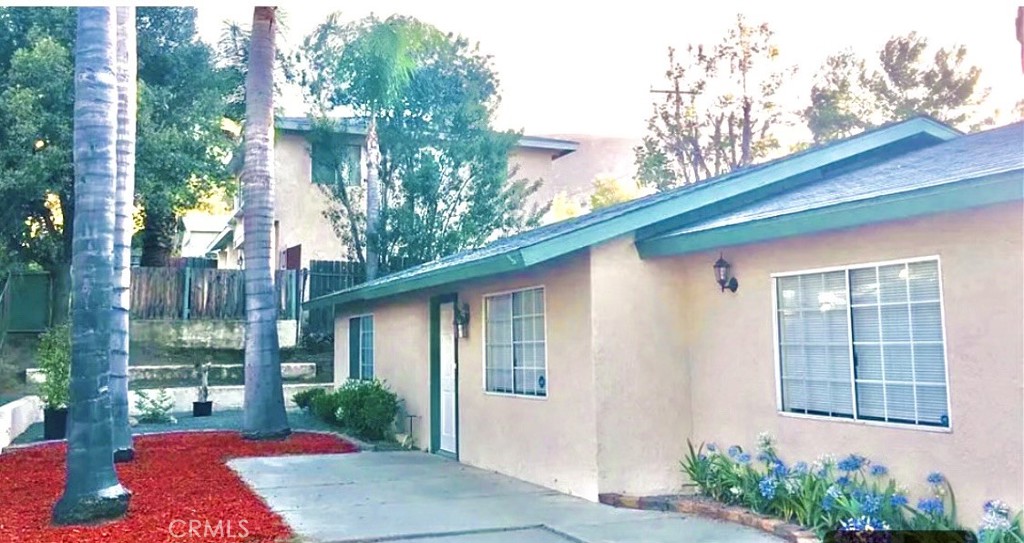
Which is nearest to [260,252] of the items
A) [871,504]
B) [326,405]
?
[326,405]

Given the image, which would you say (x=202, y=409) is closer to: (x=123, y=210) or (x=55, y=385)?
(x=55, y=385)

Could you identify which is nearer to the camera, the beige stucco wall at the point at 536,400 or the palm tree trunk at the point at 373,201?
the beige stucco wall at the point at 536,400

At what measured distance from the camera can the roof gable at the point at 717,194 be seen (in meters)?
7.32

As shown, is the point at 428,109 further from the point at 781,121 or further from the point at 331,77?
the point at 781,121

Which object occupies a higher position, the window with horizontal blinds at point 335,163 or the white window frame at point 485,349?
the window with horizontal blinds at point 335,163

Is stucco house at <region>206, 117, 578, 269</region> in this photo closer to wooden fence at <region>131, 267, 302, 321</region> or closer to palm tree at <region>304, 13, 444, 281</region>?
palm tree at <region>304, 13, 444, 281</region>

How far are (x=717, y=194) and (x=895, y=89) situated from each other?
19.3 m

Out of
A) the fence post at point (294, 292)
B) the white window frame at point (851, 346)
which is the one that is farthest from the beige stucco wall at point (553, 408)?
the fence post at point (294, 292)

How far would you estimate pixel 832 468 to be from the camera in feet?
20.8

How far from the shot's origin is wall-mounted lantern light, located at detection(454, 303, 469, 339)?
1033 centimetres

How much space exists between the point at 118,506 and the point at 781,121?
2279 centimetres

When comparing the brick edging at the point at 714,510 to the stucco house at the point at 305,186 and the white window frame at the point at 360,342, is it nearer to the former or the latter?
the white window frame at the point at 360,342

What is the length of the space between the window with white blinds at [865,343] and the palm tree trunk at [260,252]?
8265 mm

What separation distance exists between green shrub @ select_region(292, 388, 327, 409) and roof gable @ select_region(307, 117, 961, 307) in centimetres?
740
